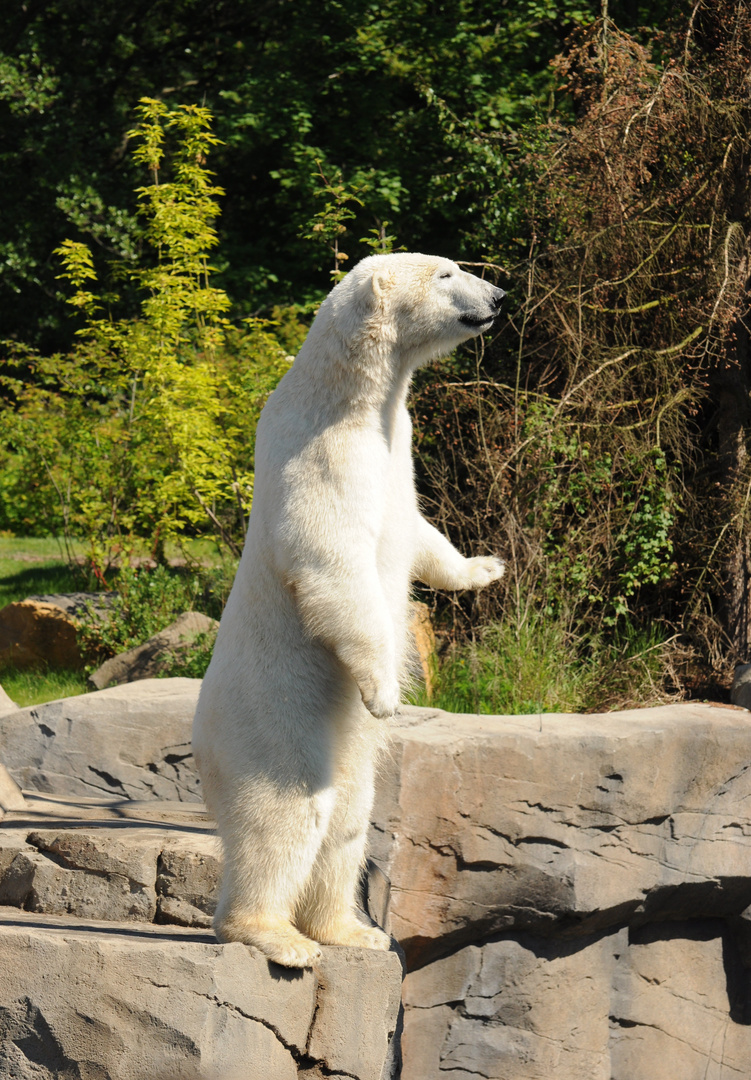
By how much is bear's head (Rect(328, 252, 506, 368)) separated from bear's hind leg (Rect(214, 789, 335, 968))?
1242mm

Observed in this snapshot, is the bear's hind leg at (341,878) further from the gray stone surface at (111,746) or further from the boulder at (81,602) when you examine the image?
the boulder at (81,602)

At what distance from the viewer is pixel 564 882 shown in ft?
15.5

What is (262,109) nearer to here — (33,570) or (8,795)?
(33,570)

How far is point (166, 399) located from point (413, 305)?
468 centimetres

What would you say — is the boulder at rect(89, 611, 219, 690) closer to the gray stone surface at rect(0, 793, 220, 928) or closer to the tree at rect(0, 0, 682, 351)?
the gray stone surface at rect(0, 793, 220, 928)

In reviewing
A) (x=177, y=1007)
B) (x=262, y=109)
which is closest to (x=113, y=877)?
(x=177, y=1007)

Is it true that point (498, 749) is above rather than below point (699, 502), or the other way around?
below

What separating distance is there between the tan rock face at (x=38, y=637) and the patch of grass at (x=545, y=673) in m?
2.68

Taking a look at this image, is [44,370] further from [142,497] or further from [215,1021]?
[215,1021]

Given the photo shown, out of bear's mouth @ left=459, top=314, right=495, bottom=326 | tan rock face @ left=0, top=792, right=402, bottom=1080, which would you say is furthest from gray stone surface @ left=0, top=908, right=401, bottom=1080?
bear's mouth @ left=459, top=314, right=495, bottom=326

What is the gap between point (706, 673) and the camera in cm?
662

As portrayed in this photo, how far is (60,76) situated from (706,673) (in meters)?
11.9

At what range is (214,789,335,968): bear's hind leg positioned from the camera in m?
2.75

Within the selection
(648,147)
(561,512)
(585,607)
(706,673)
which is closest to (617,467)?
(561,512)
